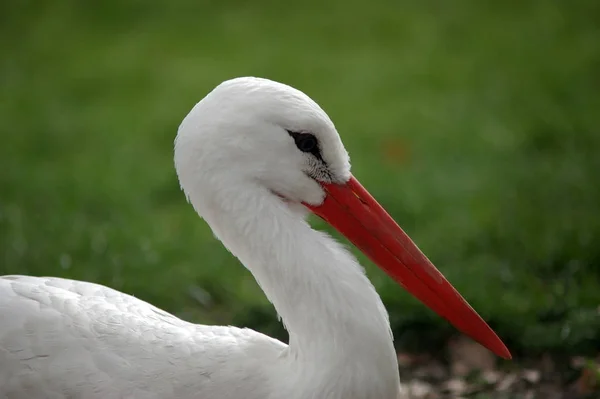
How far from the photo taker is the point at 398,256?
2861mm

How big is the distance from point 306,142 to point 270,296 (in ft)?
1.76

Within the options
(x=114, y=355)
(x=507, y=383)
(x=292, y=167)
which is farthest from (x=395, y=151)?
(x=114, y=355)

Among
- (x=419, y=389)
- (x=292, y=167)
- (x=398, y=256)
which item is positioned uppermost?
(x=292, y=167)

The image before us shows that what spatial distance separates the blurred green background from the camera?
469 centimetres

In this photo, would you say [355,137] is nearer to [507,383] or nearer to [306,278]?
[507,383]

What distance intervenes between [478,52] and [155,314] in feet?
20.7

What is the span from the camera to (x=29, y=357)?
2.76 meters

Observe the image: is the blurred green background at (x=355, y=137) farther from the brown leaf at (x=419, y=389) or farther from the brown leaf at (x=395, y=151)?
the brown leaf at (x=419, y=389)

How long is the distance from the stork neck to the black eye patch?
0.63ft

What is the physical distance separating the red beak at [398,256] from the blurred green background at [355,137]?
125cm

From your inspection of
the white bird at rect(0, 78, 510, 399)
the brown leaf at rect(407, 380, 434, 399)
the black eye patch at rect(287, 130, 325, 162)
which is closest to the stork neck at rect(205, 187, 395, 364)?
the white bird at rect(0, 78, 510, 399)

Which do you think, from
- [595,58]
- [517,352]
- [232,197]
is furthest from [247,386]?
[595,58]

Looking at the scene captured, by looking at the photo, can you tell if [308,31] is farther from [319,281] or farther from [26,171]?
[319,281]

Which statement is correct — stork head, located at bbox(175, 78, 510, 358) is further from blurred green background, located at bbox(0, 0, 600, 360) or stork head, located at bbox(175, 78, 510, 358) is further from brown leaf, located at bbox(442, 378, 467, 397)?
blurred green background, located at bbox(0, 0, 600, 360)
